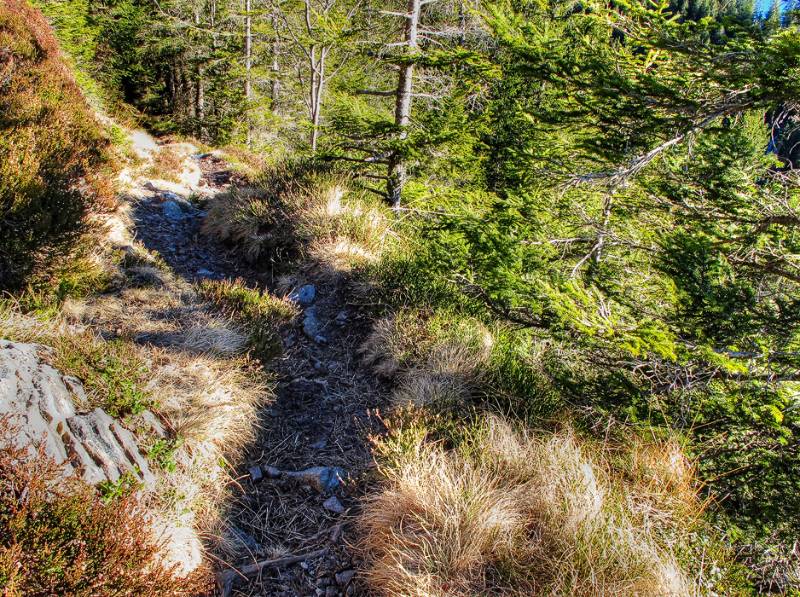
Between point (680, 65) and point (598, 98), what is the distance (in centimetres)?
108

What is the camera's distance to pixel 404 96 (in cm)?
716

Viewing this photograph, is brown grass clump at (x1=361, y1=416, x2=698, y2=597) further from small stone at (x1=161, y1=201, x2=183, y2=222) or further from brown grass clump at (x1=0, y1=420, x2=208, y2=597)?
small stone at (x1=161, y1=201, x2=183, y2=222)

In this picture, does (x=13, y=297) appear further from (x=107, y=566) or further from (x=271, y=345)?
(x=107, y=566)

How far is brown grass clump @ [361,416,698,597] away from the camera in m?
2.62

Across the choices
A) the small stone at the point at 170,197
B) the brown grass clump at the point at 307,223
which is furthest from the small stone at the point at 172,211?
the brown grass clump at the point at 307,223

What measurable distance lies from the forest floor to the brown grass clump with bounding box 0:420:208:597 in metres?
0.82

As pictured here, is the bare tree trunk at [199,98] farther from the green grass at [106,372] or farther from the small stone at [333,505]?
the small stone at [333,505]

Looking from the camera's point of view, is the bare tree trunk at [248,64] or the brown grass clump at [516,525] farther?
the bare tree trunk at [248,64]

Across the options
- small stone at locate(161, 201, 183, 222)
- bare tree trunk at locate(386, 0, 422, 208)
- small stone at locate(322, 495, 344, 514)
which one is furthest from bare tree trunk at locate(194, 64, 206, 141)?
small stone at locate(322, 495, 344, 514)

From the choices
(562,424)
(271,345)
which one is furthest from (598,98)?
(271,345)

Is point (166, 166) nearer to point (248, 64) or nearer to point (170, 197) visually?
point (170, 197)

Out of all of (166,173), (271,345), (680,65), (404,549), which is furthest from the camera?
(166,173)

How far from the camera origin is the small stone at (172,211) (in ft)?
31.2

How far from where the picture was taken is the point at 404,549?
118 inches
